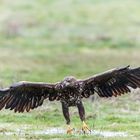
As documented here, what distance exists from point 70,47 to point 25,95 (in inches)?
926

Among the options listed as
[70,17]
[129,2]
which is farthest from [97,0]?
[70,17]

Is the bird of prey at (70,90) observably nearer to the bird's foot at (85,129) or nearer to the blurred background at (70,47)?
the bird's foot at (85,129)

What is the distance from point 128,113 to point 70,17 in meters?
27.2

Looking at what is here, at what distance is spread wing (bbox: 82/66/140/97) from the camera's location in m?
16.3

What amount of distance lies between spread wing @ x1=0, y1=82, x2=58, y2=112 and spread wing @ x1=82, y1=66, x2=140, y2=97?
746 mm

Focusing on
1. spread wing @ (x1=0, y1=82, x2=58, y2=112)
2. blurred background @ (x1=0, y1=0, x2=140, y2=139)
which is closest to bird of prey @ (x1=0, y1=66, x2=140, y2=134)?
spread wing @ (x1=0, y1=82, x2=58, y2=112)

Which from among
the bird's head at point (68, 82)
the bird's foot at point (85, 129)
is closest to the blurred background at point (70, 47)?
the bird's foot at point (85, 129)

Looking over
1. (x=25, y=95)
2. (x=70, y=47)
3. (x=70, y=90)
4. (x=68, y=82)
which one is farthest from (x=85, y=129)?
(x=70, y=47)

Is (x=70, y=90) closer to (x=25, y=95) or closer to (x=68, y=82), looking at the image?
(x=68, y=82)

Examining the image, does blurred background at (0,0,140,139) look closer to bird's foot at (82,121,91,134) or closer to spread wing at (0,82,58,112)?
spread wing at (0,82,58,112)

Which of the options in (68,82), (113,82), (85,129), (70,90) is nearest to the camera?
(68,82)

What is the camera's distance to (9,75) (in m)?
28.2

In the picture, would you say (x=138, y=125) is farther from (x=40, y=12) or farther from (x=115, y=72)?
(x=40, y=12)

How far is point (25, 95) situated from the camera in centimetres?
1664
